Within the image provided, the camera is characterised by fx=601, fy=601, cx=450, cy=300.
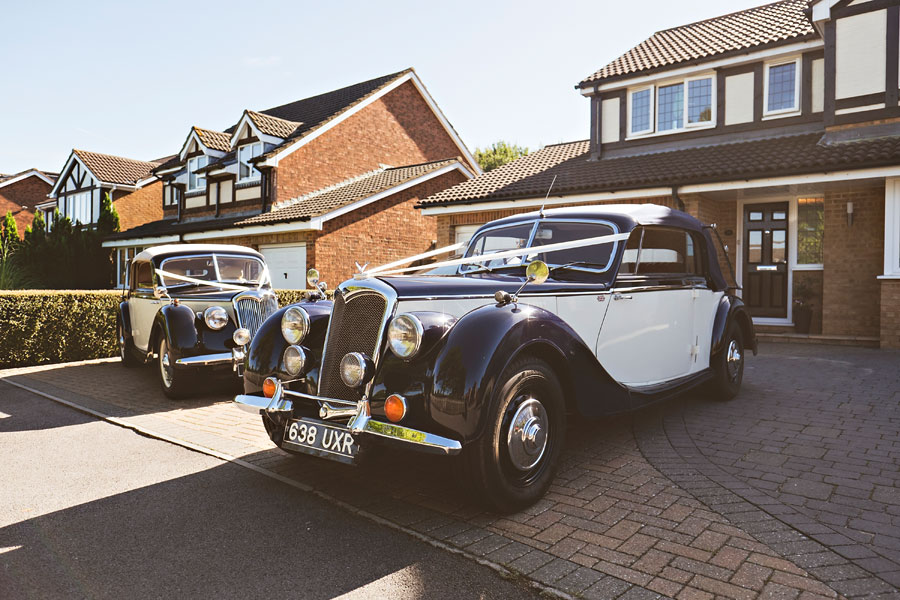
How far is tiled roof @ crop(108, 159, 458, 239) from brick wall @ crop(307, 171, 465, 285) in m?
0.43

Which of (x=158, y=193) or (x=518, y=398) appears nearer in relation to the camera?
(x=518, y=398)

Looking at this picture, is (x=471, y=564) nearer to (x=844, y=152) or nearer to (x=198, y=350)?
(x=198, y=350)

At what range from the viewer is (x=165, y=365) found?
6.82m

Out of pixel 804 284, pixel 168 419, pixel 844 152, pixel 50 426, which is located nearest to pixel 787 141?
pixel 844 152

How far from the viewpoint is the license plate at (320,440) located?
318 centimetres

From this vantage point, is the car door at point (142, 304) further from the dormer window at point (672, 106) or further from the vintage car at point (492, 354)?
the dormer window at point (672, 106)

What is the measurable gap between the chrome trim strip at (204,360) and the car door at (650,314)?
433cm

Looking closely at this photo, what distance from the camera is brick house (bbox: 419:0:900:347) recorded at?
1084cm

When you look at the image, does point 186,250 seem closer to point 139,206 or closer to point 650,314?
point 650,314

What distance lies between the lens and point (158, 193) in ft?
103

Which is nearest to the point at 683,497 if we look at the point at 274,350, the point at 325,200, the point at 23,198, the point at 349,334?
the point at 349,334

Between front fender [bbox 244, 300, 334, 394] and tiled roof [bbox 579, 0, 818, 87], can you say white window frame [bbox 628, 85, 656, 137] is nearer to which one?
tiled roof [bbox 579, 0, 818, 87]

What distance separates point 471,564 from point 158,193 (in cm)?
3333

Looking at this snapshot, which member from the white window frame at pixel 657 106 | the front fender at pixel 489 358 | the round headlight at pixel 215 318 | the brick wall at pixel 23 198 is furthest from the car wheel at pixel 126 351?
the brick wall at pixel 23 198
